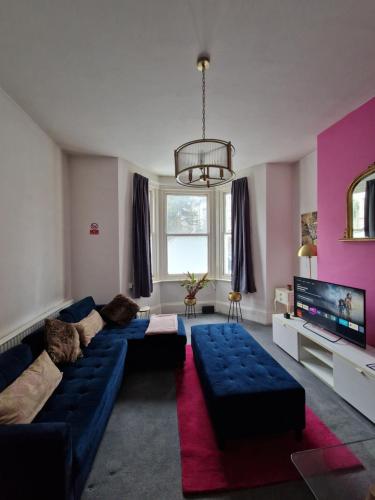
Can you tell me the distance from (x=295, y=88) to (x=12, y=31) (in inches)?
87.6

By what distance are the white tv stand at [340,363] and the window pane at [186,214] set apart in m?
2.64

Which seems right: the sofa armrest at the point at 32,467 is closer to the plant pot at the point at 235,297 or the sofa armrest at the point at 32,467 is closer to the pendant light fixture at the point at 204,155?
the pendant light fixture at the point at 204,155

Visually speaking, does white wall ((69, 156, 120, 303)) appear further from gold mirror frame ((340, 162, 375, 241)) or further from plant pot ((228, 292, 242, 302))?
gold mirror frame ((340, 162, 375, 241))

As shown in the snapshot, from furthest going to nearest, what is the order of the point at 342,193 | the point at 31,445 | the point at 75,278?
the point at 75,278 < the point at 342,193 < the point at 31,445

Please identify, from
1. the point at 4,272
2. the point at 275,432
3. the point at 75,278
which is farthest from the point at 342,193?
the point at 75,278

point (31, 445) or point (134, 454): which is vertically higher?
point (31, 445)

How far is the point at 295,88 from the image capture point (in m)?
2.09

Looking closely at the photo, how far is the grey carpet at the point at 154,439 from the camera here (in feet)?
4.44

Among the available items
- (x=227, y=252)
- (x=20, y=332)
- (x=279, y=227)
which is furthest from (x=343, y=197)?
(x=20, y=332)

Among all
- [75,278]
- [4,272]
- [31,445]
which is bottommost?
[31,445]

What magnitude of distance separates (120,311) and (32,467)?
2124 millimetres

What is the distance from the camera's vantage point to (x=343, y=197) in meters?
2.67

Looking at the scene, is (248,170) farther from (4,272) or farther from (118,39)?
(4,272)

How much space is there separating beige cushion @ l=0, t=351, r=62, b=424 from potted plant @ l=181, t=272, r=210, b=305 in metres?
2.83
